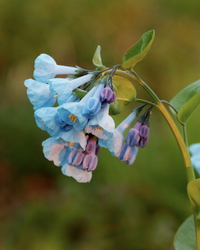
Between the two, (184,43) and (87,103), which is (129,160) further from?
(184,43)

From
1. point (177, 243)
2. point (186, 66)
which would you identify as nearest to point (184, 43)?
point (186, 66)

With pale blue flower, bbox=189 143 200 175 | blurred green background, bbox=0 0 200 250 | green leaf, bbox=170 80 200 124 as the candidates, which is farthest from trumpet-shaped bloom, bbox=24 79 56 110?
blurred green background, bbox=0 0 200 250

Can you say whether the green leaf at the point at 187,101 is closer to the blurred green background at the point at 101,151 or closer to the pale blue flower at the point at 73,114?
the pale blue flower at the point at 73,114

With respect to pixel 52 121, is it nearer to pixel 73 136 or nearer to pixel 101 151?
pixel 73 136

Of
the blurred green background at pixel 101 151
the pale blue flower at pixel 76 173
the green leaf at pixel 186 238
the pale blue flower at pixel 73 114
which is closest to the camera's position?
the pale blue flower at pixel 73 114

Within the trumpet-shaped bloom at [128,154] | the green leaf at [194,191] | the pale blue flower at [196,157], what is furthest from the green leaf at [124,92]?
the pale blue flower at [196,157]

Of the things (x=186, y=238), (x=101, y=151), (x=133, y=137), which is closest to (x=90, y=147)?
(x=133, y=137)
